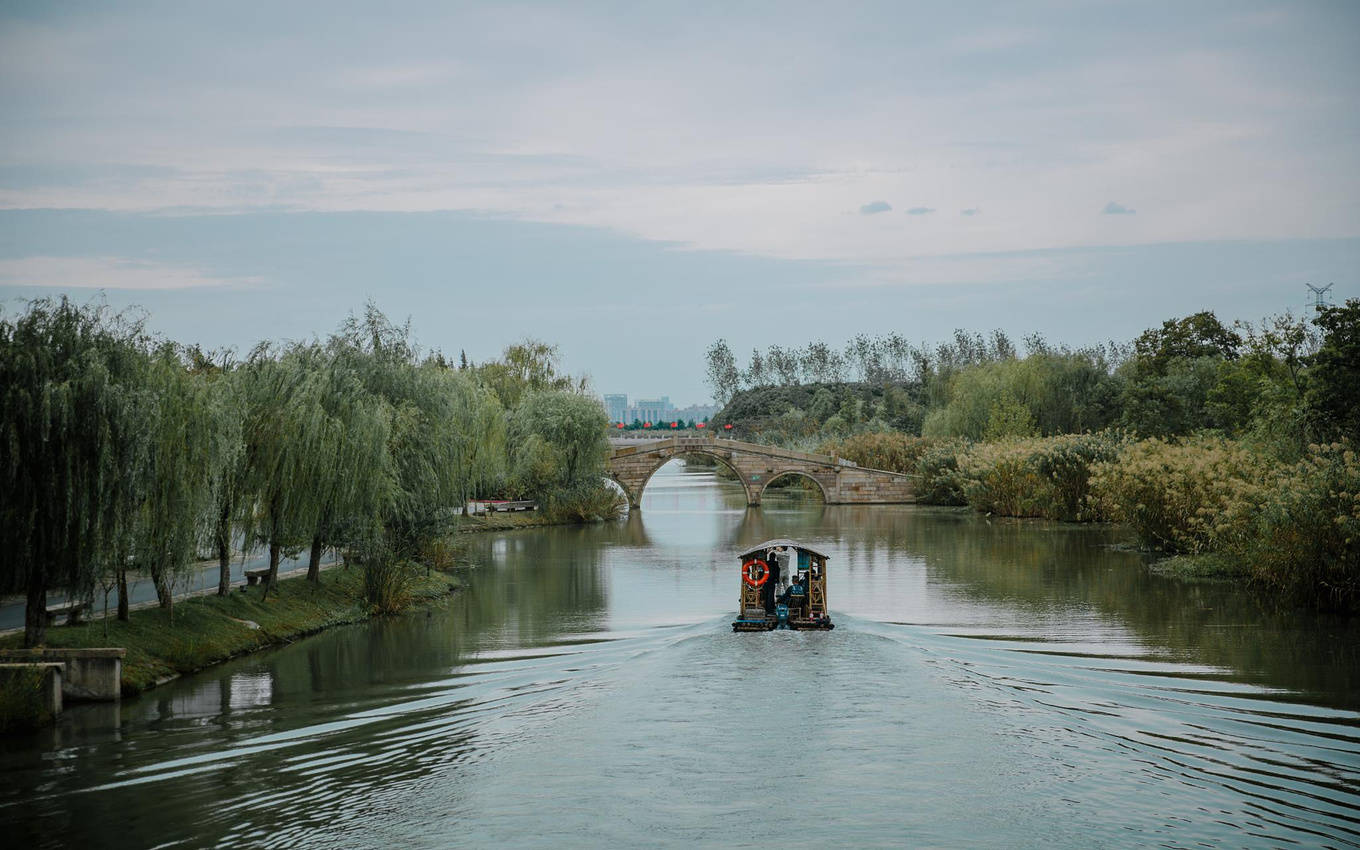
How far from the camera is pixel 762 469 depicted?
62344mm

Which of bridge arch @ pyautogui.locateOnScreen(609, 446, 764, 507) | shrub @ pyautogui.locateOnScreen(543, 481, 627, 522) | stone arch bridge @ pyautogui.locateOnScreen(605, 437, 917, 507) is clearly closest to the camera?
shrub @ pyautogui.locateOnScreen(543, 481, 627, 522)

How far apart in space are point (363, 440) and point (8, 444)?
8.47m

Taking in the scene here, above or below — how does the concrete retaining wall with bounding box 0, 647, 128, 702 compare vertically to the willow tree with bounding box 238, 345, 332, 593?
below

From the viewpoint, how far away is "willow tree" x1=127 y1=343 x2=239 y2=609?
16469 millimetres

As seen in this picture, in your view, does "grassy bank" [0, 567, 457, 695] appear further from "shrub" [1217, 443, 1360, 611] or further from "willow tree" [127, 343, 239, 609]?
"shrub" [1217, 443, 1360, 611]

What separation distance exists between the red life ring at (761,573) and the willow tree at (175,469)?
9615 millimetres

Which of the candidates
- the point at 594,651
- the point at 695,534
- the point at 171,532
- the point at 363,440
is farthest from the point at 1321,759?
the point at 695,534

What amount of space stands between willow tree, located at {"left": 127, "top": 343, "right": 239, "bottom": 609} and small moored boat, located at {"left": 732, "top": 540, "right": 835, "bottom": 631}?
9.04 metres

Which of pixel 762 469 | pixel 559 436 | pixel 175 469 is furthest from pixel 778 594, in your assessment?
pixel 762 469

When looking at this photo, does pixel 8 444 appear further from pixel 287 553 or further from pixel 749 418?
pixel 749 418

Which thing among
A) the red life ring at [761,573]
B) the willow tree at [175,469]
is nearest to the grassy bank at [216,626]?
the willow tree at [175,469]

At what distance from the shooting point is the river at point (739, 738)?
10789 millimetres

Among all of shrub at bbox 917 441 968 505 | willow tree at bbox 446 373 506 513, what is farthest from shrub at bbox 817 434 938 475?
willow tree at bbox 446 373 506 513

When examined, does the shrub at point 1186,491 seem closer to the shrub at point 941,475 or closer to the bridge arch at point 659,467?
the shrub at point 941,475
